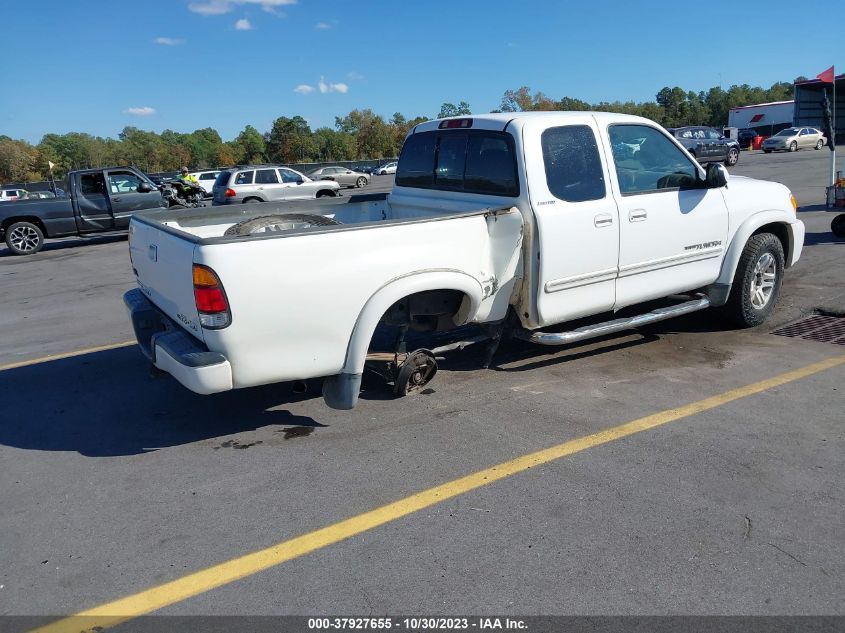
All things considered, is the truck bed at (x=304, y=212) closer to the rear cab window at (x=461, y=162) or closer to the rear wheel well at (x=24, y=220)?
the rear cab window at (x=461, y=162)

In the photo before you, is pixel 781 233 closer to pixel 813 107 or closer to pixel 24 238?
pixel 24 238

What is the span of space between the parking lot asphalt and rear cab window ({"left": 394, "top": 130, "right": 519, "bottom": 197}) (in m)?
1.51

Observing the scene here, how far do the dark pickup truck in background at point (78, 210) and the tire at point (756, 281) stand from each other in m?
14.5

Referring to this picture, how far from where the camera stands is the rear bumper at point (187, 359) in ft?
13.1

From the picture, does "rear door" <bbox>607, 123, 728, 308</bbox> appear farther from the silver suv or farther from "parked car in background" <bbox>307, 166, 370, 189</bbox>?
"parked car in background" <bbox>307, 166, 370, 189</bbox>

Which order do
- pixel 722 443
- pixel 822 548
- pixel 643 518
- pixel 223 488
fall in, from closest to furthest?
1. pixel 822 548
2. pixel 643 518
3. pixel 223 488
4. pixel 722 443

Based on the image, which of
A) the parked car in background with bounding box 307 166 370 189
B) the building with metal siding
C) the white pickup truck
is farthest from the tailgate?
the building with metal siding

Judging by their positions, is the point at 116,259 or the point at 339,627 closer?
the point at 339,627

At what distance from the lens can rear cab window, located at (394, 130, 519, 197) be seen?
525 cm

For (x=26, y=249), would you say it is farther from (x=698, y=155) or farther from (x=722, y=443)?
(x=698, y=155)

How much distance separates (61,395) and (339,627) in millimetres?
3886

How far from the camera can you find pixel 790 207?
6.81 meters

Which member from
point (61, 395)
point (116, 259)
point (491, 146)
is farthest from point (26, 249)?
point (491, 146)

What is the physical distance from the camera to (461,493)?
3795mm
